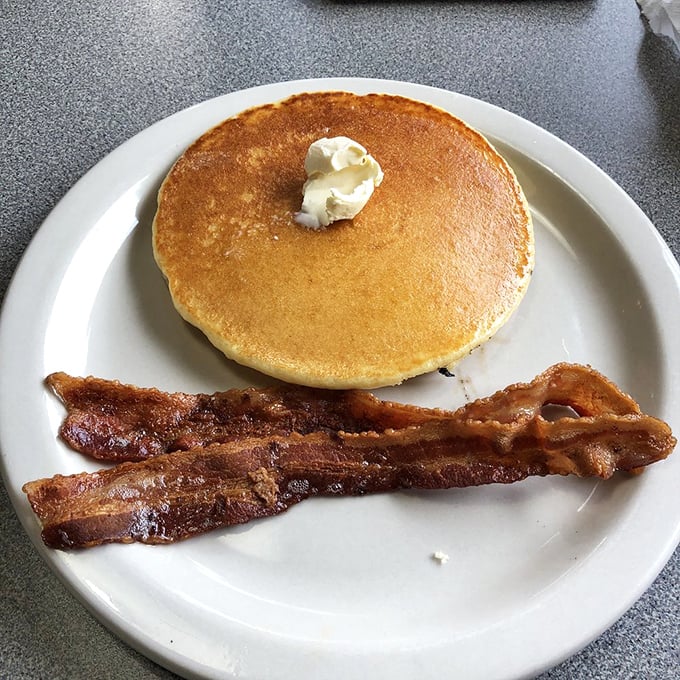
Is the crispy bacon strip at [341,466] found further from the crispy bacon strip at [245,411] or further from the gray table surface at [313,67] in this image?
the gray table surface at [313,67]

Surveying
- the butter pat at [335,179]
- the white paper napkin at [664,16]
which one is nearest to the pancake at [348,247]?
the butter pat at [335,179]

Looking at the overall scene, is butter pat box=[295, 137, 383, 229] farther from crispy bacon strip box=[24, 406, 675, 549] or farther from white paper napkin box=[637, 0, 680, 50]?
white paper napkin box=[637, 0, 680, 50]

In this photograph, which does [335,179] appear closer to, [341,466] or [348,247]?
[348,247]

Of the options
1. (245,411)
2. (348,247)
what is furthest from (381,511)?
(348,247)

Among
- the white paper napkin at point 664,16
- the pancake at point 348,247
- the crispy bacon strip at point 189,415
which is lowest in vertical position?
the crispy bacon strip at point 189,415

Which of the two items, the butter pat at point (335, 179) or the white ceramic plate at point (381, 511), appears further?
the butter pat at point (335, 179)

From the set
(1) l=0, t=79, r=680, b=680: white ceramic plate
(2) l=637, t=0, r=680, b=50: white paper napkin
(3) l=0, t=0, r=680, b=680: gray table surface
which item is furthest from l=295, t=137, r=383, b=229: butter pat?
(2) l=637, t=0, r=680, b=50: white paper napkin

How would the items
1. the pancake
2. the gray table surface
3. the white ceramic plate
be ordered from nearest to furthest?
1. the white ceramic plate
2. the pancake
3. the gray table surface
